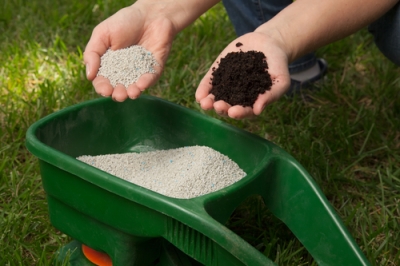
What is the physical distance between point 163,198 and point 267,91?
361mm

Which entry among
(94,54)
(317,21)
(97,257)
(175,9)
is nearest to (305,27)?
(317,21)

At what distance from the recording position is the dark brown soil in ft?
4.17

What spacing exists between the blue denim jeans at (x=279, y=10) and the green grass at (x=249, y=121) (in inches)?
8.3

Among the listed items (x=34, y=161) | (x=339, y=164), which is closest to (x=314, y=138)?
(x=339, y=164)

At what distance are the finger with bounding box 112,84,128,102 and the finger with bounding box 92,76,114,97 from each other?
1 centimetres

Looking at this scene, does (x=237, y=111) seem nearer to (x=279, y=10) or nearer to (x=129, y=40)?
(x=129, y=40)

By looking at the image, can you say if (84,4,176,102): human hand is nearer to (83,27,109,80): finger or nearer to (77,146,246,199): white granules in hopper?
(83,27,109,80): finger

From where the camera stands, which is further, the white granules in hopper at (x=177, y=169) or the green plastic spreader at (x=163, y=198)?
the white granules in hopper at (x=177, y=169)

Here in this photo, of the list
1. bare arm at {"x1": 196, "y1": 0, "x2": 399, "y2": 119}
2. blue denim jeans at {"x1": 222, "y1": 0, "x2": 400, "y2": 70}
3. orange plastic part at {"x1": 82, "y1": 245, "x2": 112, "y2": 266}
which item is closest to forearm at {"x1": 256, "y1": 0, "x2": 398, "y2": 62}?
bare arm at {"x1": 196, "y1": 0, "x2": 399, "y2": 119}

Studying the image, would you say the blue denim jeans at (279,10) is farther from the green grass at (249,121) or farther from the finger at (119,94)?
the finger at (119,94)

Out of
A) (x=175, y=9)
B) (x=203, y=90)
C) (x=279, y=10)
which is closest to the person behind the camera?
(x=203, y=90)

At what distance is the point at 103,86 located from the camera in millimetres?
1372

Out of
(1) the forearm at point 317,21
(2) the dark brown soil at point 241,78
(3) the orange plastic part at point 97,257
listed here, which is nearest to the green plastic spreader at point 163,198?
(3) the orange plastic part at point 97,257

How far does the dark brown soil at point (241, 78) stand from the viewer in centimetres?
127
